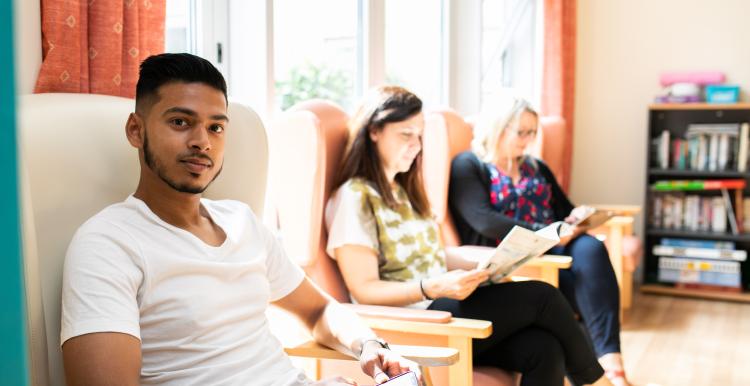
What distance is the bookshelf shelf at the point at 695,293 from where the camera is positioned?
4.36 metres

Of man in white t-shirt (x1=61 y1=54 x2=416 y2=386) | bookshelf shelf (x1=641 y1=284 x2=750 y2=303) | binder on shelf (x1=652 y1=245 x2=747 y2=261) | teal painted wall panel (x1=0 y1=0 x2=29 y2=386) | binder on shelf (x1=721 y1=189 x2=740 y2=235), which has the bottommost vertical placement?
bookshelf shelf (x1=641 y1=284 x2=750 y2=303)

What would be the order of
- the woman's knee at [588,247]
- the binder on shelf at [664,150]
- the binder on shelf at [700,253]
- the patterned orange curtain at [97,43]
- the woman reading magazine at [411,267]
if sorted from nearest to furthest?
the patterned orange curtain at [97,43], the woman reading magazine at [411,267], the woman's knee at [588,247], the binder on shelf at [700,253], the binder on shelf at [664,150]

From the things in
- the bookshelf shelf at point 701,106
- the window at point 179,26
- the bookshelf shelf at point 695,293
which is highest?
the window at point 179,26

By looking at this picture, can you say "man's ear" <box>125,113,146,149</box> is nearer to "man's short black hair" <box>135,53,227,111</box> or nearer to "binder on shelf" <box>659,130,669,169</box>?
"man's short black hair" <box>135,53,227,111</box>

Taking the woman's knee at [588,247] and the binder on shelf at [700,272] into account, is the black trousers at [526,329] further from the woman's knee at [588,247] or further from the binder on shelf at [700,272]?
the binder on shelf at [700,272]

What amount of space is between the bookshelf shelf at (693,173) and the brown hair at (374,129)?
2.95 m

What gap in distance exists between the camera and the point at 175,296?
46.2 inches

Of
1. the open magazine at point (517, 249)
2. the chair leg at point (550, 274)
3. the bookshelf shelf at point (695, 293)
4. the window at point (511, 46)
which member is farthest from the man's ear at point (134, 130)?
the bookshelf shelf at point (695, 293)

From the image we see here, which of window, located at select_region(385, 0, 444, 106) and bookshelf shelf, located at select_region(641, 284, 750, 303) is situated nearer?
window, located at select_region(385, 0, 444, 106)

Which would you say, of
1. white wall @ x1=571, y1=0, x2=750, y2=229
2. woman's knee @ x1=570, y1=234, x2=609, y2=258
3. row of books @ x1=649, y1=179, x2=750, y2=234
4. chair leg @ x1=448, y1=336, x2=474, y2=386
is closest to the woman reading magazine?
chair leg @ x1=448, y1=336, x2=474, y2=386

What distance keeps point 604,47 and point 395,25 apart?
1.99 m

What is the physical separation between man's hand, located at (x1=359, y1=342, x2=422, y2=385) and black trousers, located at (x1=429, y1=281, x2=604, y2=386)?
51 cm

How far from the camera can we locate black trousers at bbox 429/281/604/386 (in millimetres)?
1854

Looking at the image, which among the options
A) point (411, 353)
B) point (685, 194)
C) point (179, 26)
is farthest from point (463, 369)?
point (685, 194)
